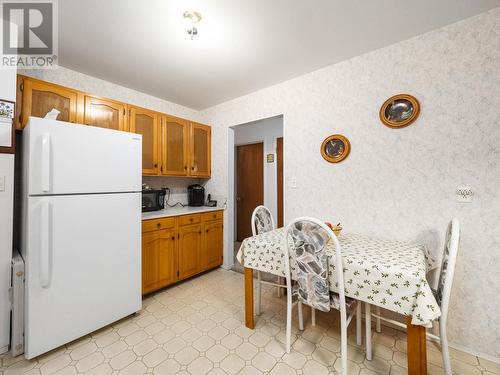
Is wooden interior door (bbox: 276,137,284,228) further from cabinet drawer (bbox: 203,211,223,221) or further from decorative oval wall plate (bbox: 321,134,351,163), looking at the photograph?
decorative oval wall plate (bbox: 321,134,351,163)

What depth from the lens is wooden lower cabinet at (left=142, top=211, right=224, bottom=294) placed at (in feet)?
7.54

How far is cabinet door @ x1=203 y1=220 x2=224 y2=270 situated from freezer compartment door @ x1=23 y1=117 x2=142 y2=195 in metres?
1.21

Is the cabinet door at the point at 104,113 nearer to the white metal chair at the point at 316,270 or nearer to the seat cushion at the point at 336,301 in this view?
the white metal chair at the point at 316,270

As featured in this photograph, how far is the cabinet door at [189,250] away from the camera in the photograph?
2.60m

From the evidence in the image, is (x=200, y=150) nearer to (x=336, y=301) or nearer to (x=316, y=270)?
(x=316, y=270)

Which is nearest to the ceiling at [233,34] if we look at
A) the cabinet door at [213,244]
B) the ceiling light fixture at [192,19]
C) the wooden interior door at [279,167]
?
the ceiling light fixture at [192,19]

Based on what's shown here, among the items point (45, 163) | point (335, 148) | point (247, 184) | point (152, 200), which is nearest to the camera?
point (45, 163)

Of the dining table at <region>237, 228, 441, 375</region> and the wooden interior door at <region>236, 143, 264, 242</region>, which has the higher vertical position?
the wooden interior door at <region>236, 143, 264, 242</region>

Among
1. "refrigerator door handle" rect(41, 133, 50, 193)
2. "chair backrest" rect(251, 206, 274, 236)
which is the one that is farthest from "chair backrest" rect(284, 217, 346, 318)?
"refrigerator door handle" rect(41, 133, 50, 193)

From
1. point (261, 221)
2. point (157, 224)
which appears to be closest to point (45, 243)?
point (157, 224)

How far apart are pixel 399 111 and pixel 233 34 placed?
150 cm

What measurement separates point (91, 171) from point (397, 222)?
2.48m

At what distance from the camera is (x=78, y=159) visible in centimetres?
162

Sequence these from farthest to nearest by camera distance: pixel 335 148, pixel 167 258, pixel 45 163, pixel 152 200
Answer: pixel 152 200, pixel 167 258, pixel 335 148, pixel 45 163
